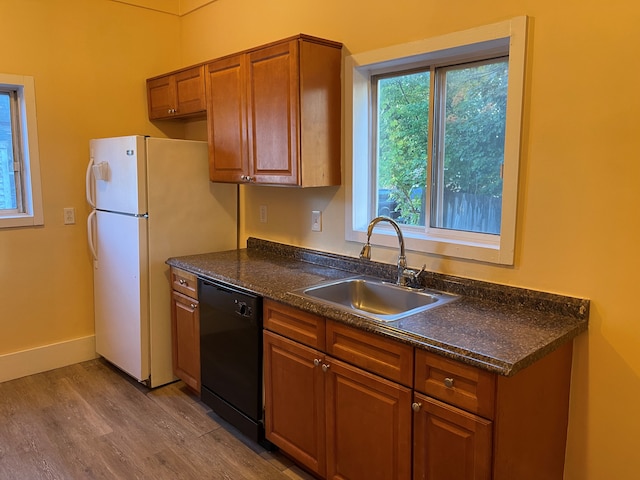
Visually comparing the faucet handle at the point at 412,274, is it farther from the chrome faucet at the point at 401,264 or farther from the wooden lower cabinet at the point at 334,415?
the wooden lower cabinet at the point at 334,415

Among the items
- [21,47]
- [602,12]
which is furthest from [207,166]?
[602,12]

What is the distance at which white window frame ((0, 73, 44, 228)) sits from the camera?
3223mm

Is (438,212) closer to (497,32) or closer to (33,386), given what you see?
(497,32)

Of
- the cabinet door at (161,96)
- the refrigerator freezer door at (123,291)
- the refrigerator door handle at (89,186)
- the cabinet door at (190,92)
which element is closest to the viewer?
the refrigerator freezer door at (123,291)

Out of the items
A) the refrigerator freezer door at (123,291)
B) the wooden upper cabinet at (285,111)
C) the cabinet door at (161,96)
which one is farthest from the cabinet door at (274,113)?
the cabinet door at (161,96)

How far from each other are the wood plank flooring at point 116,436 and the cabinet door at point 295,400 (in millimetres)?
171

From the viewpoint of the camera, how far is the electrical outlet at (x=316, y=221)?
2895 millimetres

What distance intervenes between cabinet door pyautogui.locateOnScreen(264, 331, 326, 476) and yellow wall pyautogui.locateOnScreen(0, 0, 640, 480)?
0.70 metres

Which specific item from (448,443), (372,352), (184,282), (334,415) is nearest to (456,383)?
(448,443)

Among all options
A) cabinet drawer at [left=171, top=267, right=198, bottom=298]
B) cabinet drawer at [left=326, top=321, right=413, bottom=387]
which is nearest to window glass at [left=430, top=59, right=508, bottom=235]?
cabinet drawer at [left=326, top=321, right=413, bottom=387]

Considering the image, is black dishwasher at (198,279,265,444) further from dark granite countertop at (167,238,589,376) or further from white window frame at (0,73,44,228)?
white window frame at (0,73,44,228)

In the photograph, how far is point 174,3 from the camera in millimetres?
3791

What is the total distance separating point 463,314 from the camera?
1935mm

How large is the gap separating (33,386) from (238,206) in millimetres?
1765
